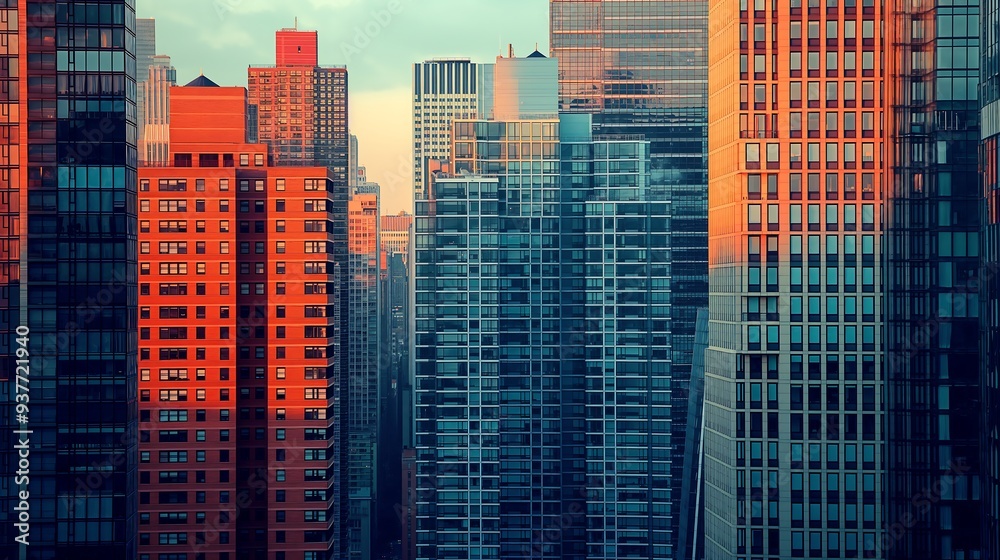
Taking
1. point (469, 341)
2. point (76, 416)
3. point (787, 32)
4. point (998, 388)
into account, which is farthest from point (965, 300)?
point (469, 341)

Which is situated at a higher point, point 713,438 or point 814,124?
point 814,124

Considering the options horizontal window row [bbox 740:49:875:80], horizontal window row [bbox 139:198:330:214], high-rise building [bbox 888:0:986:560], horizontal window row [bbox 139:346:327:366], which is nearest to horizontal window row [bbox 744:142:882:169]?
high-rise building [bbox 888:0:986:560]

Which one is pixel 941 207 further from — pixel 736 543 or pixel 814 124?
pixel 736 543

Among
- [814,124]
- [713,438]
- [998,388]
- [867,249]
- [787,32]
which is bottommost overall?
[713,438]

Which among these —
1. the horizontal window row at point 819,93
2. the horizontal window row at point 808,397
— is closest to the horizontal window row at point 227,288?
the horizontal window row at point 808,397

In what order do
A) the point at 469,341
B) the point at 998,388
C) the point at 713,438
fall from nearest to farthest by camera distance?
Result: the point at 998,388 → the point at 713,438 → the point at 469,341

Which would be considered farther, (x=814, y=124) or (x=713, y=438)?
(x=713, y=438)

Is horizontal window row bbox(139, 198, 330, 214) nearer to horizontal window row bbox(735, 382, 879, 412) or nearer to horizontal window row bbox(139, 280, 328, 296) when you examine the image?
horizontal window row bbox(139, 280, 328, 296)

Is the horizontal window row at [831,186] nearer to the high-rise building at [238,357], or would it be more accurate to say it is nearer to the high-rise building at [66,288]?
the high-rise building at [238,357]
